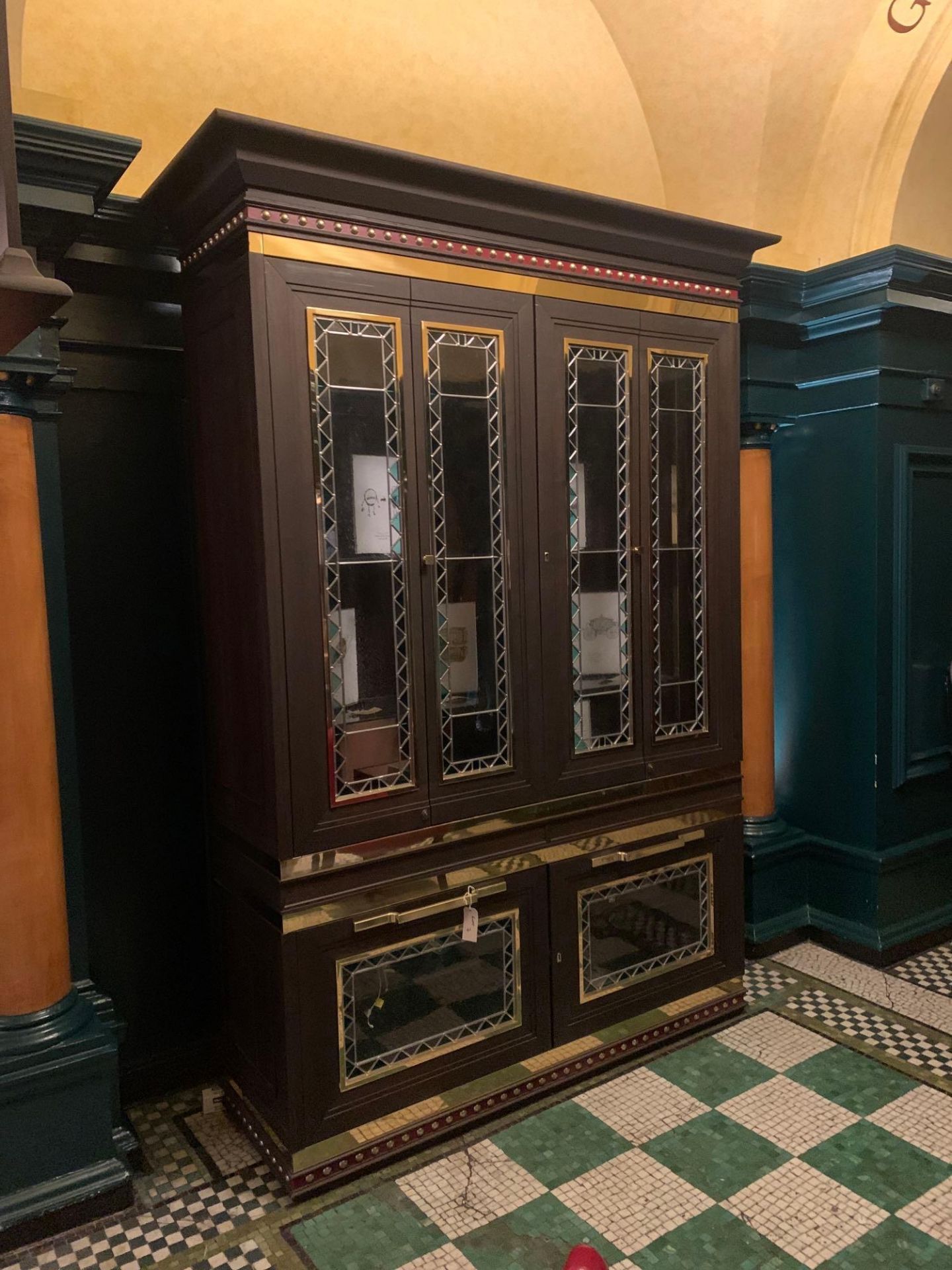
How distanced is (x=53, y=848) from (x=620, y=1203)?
164 centimetres

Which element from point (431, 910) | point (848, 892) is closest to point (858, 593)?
point (848, 892)

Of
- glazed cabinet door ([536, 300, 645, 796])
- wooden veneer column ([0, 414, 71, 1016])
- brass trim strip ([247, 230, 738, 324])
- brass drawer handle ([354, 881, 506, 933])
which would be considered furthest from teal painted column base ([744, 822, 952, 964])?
wooden veneer column ([0, 414, 71, 1016])

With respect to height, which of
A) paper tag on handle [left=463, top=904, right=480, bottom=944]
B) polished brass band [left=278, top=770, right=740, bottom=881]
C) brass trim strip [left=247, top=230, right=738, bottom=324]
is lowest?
paper tag on handle [left=463, top=904, right=480, bottom=944]

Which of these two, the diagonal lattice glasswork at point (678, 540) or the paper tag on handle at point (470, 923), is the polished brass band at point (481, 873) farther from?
the diagonal lattice glasswork at point (678, 540)

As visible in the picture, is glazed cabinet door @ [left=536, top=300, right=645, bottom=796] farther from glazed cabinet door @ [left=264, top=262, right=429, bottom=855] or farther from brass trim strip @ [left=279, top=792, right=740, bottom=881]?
glazed cabinet door @ [left=264, top=262, right=429, bottom=855]

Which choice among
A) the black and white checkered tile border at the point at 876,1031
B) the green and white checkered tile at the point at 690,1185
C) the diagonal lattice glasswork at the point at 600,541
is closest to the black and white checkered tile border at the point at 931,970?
the black and white checkered tile border at the point at 876,1031

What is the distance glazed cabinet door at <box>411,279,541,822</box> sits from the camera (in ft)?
7.95

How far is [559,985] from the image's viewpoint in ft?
8.98

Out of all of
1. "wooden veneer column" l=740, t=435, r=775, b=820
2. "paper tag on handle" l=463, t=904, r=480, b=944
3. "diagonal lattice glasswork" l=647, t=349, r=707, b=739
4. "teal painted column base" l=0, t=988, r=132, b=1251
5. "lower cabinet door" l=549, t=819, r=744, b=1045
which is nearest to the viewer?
"teal painted column base" l=0, t=988, r=132, b=1251

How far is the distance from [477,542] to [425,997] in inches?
48.5

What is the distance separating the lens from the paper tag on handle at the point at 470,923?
2525mm

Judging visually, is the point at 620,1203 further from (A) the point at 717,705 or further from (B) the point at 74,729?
(B) the point at 74,729

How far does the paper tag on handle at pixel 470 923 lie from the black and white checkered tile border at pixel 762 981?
1.24 metres

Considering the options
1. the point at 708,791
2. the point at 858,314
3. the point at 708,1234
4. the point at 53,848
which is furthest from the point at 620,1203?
the point at 858,314
